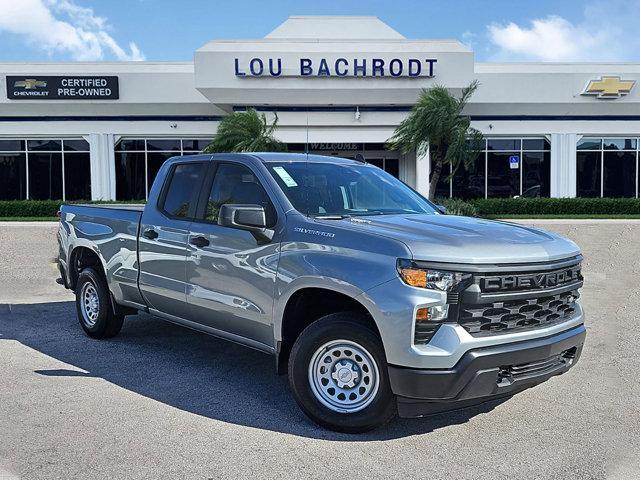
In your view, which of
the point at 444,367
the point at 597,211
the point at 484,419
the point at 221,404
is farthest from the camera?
the point at 597,211

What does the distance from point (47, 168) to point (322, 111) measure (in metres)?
13.8

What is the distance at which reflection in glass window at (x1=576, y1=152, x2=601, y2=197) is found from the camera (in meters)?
30.8

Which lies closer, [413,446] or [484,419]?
[413,446]

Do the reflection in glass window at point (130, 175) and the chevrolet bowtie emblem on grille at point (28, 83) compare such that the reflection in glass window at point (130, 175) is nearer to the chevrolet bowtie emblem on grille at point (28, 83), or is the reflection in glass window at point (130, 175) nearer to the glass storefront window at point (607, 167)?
the chevrolet bowtie emblem on grille at point (28, 83)

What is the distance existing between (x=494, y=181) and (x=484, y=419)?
27157 mm

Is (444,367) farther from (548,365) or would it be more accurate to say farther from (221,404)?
(221,404)

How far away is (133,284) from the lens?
21.1ft

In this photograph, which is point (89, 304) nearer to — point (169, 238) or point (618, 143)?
point (169, 238)

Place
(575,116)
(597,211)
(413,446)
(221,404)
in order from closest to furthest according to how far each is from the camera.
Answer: (413,446) < (221,404) < (597,211) < (575,116)

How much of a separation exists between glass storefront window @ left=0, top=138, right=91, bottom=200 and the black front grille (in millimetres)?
29376

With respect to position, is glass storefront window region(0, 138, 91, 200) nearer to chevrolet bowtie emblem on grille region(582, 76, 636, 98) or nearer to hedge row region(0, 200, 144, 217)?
hedge row region(0, 200, 144, 217)

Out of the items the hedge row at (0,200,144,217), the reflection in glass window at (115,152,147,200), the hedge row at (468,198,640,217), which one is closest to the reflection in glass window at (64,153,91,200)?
the reflection in glass window at (115,152,147,200)

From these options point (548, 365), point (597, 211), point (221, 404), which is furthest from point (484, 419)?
point (597, 211)

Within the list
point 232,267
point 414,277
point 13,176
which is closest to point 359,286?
point 414,277
